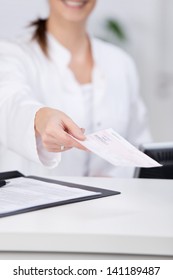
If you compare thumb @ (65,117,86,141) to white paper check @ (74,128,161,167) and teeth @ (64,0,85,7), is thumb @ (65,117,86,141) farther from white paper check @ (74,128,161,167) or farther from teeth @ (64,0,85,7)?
teeth @ (64,0,85,7)

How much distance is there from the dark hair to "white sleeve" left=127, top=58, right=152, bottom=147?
418mm

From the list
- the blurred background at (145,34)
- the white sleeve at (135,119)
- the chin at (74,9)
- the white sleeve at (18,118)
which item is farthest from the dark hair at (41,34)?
the blurred background at (145,34)

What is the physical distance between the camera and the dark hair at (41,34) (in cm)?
236

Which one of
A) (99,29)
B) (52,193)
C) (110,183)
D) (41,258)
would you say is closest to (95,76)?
(110,183)

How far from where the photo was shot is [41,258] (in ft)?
3.12

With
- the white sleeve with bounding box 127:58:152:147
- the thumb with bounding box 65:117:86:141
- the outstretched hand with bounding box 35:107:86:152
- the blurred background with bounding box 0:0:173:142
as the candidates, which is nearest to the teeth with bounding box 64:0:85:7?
the white sleeve with bounding box 127:58:152:147

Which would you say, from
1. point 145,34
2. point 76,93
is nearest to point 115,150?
point 76,93

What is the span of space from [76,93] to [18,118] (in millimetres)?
815

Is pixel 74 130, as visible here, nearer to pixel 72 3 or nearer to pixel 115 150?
pixel 115 150

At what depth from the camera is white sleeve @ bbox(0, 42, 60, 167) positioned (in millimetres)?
1440

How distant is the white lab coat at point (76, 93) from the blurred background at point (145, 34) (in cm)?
156

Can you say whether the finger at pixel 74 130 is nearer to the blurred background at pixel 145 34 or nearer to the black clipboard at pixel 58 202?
the black clipboard at pixel 58 202

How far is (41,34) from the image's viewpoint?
2395 millimetres
